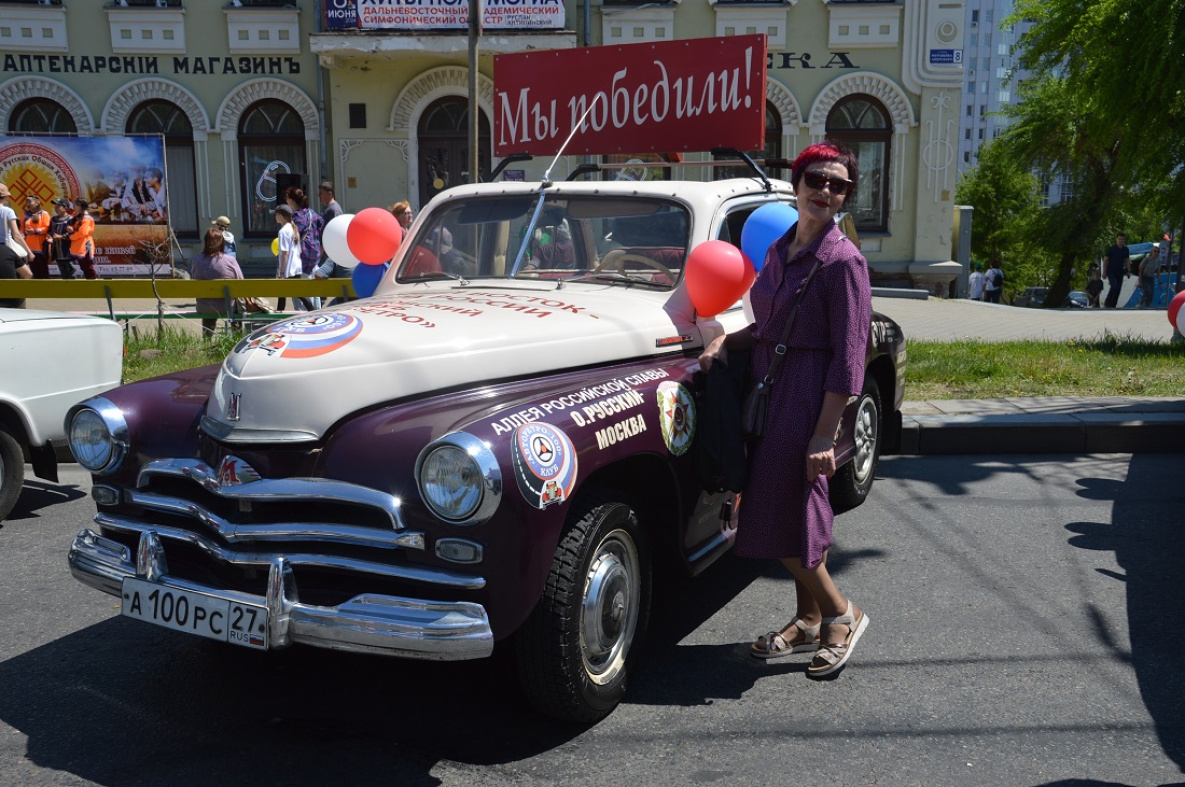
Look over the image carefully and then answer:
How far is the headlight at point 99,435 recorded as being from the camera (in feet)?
11.5

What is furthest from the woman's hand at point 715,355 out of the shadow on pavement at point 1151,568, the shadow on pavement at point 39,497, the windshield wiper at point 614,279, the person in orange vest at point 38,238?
the person in orange vest at point 38,238

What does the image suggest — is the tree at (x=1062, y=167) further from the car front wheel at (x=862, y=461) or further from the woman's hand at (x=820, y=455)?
the woman's hand at (x=820, y=455)

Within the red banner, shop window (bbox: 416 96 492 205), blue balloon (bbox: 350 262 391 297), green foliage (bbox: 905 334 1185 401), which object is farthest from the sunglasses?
shop window (bbox: 416 96 492 205)

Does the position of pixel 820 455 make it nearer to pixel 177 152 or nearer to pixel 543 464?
pixel 543 464

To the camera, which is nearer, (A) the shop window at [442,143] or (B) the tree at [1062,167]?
(A) the shop window at [442,143]

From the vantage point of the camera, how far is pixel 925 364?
9.45 meters

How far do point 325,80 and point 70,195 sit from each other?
4947 mm

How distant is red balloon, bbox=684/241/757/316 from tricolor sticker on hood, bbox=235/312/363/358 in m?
1.33

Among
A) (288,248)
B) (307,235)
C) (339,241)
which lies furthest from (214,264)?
(339,241)

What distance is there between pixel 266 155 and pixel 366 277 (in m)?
15.2

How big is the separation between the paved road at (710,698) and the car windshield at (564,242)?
1492 millimetres

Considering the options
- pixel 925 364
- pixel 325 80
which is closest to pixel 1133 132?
pixel 925 364

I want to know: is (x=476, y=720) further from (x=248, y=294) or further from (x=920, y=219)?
(x=920, y=219)

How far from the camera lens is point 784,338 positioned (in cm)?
365
